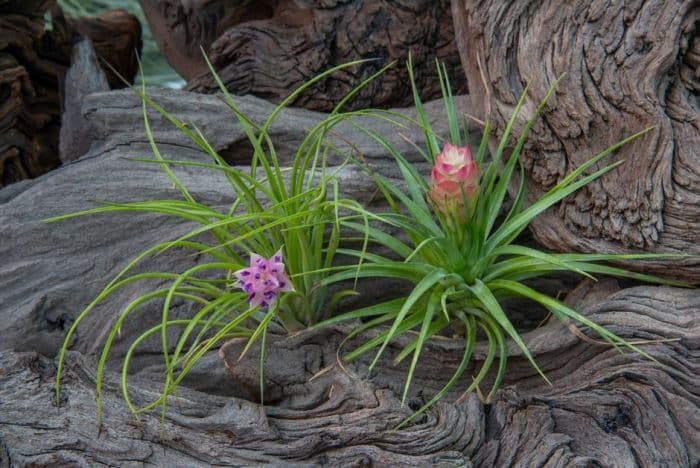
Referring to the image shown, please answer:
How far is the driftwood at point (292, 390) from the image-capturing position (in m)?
1.70

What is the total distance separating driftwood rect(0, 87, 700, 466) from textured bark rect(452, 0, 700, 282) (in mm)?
169

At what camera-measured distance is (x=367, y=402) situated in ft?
5.98

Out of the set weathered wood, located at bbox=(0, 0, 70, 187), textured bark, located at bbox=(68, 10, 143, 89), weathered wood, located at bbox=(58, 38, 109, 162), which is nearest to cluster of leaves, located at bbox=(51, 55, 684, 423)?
weathered wood, located at bbox=(58, 38, 109, 162)

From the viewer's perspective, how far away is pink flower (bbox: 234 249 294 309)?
176 centimetres

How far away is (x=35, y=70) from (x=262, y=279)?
6.44ft

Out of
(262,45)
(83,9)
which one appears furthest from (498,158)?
(83,9)

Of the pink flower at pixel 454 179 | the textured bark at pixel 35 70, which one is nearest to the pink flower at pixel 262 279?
the pink flower at pixel 454 179

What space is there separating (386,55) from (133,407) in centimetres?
162

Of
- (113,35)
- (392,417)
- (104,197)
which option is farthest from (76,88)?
(392,417)

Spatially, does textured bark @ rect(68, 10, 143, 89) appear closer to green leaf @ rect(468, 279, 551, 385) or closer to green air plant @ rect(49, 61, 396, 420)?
green air plant @ rect(49, 61, 396, 420)

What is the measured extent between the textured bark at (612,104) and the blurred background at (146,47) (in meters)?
2.31

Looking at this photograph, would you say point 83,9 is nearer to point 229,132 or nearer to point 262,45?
point 262,45

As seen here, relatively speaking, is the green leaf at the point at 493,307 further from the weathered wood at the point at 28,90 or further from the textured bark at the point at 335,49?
the weathered wood at the point at 28,90

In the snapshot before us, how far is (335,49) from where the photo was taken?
2.87 meters
